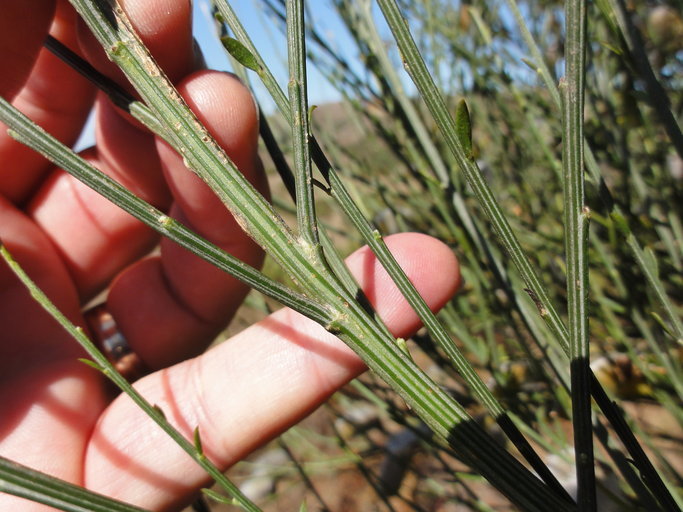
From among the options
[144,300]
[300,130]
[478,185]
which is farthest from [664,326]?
[144,300]

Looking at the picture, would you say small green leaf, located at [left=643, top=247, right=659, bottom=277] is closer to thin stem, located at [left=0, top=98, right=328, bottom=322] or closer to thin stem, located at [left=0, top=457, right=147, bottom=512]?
thin stem, located at [left=0, top=98, right=328, bottom=322]

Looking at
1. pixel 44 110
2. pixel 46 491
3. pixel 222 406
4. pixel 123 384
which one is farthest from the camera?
pixel 44 110

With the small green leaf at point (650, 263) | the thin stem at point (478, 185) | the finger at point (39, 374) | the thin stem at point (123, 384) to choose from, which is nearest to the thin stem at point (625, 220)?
the small green leaf at point (650, 263)

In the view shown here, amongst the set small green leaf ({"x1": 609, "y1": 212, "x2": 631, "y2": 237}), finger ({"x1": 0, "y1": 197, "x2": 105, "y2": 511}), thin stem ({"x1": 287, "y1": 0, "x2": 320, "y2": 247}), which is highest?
small green leaf ({"x1": 609, "y1": 212, "x2": 631, "y2": 237})

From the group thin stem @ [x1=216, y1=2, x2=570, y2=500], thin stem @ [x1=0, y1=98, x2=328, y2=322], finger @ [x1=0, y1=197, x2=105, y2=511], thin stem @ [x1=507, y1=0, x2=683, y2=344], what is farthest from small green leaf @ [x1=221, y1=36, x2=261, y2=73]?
finger @ [x1=0, y1=197, x2=105, y2=511]

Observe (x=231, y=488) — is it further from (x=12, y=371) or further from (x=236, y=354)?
(x=12, y=371)

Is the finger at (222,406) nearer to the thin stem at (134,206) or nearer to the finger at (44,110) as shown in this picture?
the thin stem at (134,206)

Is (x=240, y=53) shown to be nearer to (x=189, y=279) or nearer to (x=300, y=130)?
(x=300, y=130)
